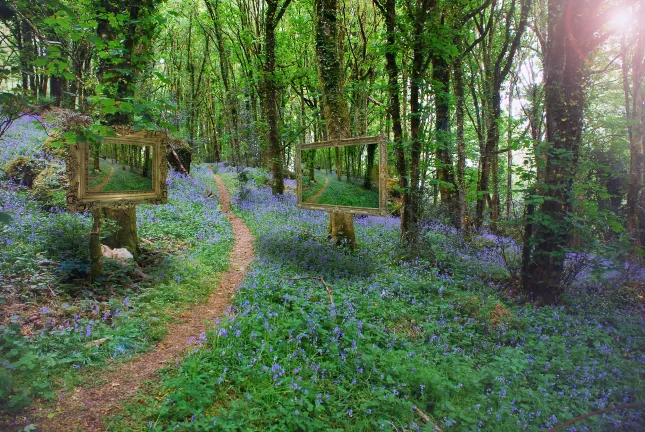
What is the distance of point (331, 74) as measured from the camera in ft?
31.9

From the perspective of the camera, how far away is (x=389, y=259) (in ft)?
Answer: 30.6

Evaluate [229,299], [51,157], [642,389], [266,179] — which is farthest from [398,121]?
[266,179]

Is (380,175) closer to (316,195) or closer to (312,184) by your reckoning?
(316,195)

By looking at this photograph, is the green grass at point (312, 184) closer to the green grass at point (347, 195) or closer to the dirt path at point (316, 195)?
the dirt path at point (316, 195)

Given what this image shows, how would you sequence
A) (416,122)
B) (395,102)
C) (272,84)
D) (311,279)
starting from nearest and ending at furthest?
1. (311,279)
2. (416,122)
3. (395,102)
4. (272,84)

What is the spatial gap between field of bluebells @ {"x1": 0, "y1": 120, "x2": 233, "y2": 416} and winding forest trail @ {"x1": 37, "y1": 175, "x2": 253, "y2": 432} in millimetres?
176

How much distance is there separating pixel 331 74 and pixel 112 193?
6.58 meters

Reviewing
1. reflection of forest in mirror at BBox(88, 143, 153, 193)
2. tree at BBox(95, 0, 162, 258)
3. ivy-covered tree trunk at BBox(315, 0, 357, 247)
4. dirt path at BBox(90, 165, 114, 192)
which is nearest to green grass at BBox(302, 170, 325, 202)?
ivy-covered tree trunk at BBox(315, 0, 357, 247)

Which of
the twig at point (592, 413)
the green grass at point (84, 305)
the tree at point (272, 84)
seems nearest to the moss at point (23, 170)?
the green grass at point (84, 305)

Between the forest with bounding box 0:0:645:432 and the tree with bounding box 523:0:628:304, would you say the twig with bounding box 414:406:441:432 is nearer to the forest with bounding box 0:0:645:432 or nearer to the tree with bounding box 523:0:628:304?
the forest with bounding box 0:0:645:432

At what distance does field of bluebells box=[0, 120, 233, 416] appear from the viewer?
368 centimetres

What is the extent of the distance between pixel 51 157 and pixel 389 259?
1082 centimetres

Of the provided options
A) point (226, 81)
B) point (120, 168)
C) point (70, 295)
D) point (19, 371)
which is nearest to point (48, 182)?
point (120, 168)

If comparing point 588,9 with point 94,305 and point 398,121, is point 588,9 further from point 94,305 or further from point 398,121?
point 94,305
